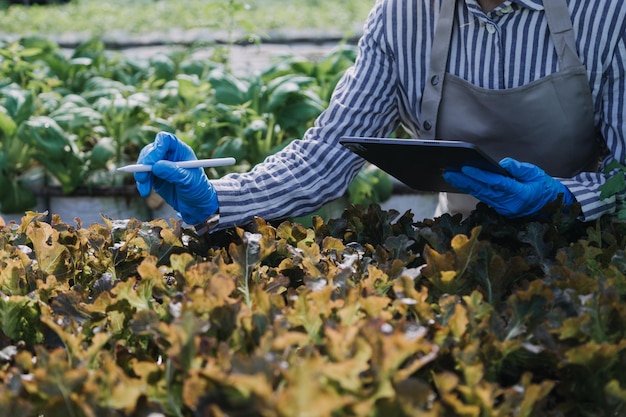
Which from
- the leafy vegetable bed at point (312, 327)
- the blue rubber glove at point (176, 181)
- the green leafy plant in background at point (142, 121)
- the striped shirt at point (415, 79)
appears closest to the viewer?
the leafy vegetable bed at point (312, 327)

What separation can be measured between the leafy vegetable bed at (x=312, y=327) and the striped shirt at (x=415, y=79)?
0.29 m

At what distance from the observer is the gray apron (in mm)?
2539

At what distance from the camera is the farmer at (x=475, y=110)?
7.80 feet

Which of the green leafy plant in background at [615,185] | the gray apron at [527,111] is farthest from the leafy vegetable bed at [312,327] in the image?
the gray apron at [527,111]

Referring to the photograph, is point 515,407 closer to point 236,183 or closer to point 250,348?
point 250,348

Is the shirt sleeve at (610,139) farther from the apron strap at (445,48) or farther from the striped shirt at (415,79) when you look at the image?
the apron strap at (445,48)

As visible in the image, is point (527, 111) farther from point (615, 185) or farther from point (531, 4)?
point (615, 185)

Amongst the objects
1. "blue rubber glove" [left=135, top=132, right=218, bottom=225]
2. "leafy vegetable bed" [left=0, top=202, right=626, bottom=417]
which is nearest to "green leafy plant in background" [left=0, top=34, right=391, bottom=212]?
"blue rubber glove" [left=135, top=132, right=218, bottom=225]

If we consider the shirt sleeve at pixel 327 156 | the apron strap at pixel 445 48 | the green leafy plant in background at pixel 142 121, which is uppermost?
the apron strap at pixel 445 48

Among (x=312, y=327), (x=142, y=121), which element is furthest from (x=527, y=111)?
(x=142, y=121)

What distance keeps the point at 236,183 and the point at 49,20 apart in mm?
7667

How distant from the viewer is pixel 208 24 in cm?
508

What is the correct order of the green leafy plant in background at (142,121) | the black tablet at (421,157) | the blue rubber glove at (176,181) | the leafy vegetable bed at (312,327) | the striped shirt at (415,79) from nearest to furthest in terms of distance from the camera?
the leafy vegetable bed at (312,327) → the black tablet at (421,157) → the blue rubber glove at (176,181) → the striped shirt at (415,79) → the green leafy plant in background at (142,121)

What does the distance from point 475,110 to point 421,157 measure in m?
0.57
